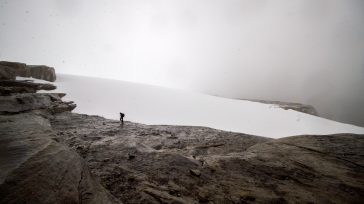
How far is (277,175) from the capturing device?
3695mm

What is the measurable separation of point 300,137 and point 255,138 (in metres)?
1.33

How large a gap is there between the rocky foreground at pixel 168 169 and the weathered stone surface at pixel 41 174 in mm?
11

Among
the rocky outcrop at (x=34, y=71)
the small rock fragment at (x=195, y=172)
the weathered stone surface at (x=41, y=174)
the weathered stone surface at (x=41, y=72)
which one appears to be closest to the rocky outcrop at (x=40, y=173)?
the weathered stone surface at (x=41, y=174)

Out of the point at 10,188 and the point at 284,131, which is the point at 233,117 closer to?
the point at 284,131

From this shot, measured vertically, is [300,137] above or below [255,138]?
above

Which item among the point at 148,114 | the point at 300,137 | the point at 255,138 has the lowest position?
the point at 148,114

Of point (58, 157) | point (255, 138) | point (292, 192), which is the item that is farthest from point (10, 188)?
point (255, 138)

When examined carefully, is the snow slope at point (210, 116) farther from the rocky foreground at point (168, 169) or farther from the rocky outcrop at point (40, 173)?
the rocky outcrop at point (40, 173)

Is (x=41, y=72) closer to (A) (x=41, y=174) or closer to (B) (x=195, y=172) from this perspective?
(A) (x=41, y=174)

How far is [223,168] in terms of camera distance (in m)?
3.87

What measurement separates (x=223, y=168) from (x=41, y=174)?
323cm

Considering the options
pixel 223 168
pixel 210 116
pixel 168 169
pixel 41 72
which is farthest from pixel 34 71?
pixel 223 168

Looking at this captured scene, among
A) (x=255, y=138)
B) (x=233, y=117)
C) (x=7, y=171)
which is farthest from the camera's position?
(x=233, y=117)

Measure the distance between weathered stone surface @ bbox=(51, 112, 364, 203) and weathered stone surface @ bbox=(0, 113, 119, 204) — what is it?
0.38 meters
